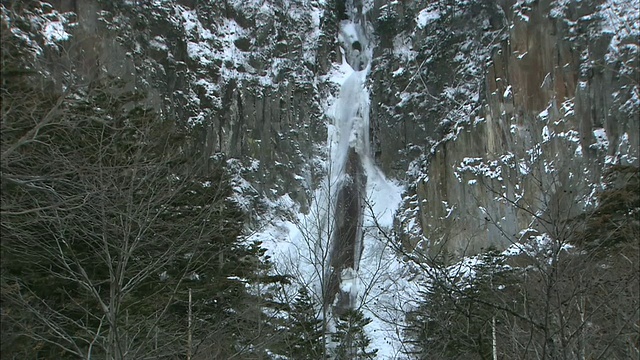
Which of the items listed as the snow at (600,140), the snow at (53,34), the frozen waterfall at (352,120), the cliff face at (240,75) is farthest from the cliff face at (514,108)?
the snow at (53,34)

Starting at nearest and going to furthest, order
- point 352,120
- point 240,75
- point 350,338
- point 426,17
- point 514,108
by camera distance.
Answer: point 350,338, point 514,108, point 240,75, point 426,17, point 352,120

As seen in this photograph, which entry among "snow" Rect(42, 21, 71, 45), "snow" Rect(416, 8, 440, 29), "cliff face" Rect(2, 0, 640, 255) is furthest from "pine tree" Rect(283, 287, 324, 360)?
"snow" Rect(416, 8, 440, 29)

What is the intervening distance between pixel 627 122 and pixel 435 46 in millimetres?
14260

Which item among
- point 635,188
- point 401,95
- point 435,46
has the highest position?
point 435,46

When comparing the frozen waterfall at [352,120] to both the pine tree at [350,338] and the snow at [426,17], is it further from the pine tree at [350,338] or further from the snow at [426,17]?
the pine tree at [350,338]

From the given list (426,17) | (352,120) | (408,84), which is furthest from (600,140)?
(352,120)

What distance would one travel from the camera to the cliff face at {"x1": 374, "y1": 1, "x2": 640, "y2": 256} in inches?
977

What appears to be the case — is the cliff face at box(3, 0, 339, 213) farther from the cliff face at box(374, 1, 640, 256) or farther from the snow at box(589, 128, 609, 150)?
the snow at box(589, 128, 609, 150)

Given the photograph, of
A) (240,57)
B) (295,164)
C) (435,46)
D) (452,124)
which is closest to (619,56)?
(452,124)

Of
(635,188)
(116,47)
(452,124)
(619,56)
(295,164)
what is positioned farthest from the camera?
(295,164)

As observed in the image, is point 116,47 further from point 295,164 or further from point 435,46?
point 435,46

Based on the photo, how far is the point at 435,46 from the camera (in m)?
36.1

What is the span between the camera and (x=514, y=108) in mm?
29281

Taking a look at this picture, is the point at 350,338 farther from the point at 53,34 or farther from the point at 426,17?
the point at 426,17
